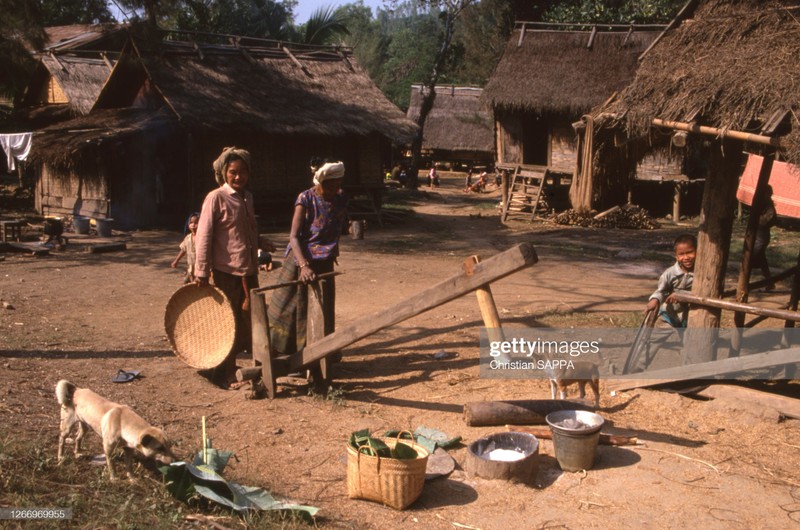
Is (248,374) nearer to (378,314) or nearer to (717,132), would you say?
(378,314)

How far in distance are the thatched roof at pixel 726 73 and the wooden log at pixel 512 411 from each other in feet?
7.42

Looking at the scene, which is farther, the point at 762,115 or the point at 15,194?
the point at 15,194

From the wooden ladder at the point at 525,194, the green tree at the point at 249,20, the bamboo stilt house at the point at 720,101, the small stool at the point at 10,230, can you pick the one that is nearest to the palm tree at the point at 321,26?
the green tree at the point at 249,20

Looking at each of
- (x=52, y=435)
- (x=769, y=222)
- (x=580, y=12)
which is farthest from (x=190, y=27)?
(x=52, y=435)

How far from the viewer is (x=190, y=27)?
2900 cm

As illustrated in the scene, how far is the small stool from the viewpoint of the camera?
13539 millimetres

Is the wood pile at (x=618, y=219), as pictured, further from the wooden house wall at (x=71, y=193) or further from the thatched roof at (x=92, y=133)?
the wooden house wall at (x=71, y=193)

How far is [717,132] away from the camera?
5.44m

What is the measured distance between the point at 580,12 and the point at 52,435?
2319cm

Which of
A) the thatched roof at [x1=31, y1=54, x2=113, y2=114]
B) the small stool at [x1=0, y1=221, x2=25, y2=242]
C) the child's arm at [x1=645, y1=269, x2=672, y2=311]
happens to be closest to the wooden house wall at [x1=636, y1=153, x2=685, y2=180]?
the child's arm at [x1=645, y1=269, x2=672, y2=311]

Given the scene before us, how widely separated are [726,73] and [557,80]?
46.2ft

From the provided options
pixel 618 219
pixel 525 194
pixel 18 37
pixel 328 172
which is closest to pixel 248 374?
pixel 328 172

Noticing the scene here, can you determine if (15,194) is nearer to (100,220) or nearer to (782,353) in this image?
(100,220)

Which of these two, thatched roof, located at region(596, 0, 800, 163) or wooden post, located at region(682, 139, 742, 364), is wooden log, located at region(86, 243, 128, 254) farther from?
wooden post, located at region(682, 139, 742, 364)
